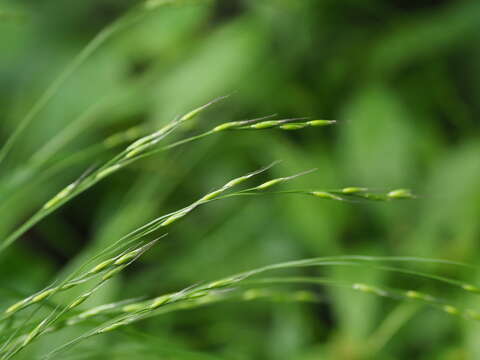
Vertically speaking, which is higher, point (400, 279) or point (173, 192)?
point (173, 192)

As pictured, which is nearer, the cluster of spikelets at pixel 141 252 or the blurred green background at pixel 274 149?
the cluster of spikelets at pixel 141 252

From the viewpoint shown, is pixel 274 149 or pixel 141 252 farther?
pixel 274 149

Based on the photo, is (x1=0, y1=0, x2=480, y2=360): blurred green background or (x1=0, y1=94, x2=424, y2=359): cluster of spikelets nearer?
(x1=0, y1=94, x2=424, y2=359): cluster of spikelets

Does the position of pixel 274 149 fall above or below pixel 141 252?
above

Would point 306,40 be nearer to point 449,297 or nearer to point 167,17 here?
point 167,17

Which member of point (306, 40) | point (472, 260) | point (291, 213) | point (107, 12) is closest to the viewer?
point (472, 260)

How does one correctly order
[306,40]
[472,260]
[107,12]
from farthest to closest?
[107,12], [306,40], [472,260]

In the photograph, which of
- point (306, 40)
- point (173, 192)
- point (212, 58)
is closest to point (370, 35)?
point (306, 40)

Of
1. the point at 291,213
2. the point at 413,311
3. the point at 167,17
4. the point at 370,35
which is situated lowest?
the point at 413,311
